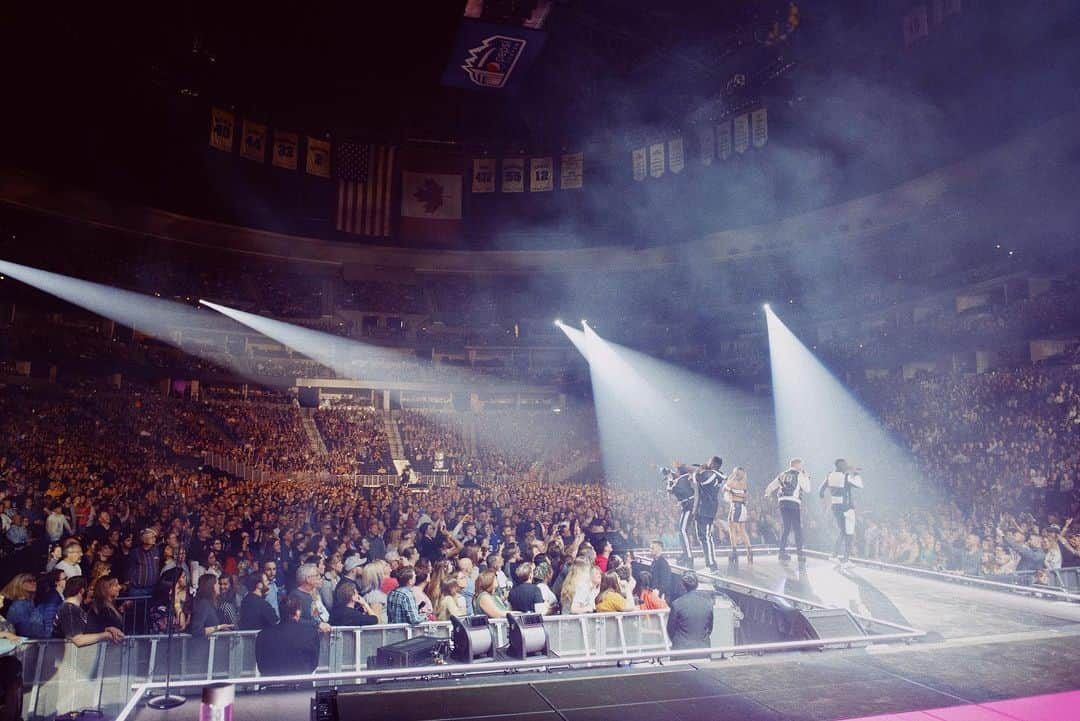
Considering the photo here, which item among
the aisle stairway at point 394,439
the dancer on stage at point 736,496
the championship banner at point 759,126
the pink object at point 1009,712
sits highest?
the championship banner at point 759,126

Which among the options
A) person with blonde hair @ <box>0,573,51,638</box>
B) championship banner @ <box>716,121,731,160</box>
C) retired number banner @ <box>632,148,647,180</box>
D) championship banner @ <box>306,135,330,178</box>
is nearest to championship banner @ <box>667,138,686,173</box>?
retired number banner @ <box>632,148,647,180</box>

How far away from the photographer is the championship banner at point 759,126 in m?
19.0

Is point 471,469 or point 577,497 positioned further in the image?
point 471,469

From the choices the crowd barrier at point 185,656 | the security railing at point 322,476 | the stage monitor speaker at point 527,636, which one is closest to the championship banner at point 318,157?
the security railing at point 322,476

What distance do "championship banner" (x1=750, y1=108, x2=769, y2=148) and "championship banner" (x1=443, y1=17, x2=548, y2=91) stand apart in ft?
24.0

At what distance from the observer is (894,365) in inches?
857

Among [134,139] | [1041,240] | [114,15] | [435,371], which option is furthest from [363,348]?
[1041,240]

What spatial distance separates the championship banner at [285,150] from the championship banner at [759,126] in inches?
617

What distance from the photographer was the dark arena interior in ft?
16.6

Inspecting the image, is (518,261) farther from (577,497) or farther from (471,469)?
(577,497)

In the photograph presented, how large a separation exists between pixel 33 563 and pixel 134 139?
60.4 ft

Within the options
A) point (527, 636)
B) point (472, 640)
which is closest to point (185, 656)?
point (472, 640)

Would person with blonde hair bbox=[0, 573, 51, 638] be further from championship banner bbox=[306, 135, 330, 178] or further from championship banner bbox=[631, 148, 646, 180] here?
championship banner bbox=[306, 135, 330, 178]

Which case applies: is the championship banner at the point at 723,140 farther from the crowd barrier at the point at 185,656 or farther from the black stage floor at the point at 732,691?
the black stage floor at the point at 732,691
